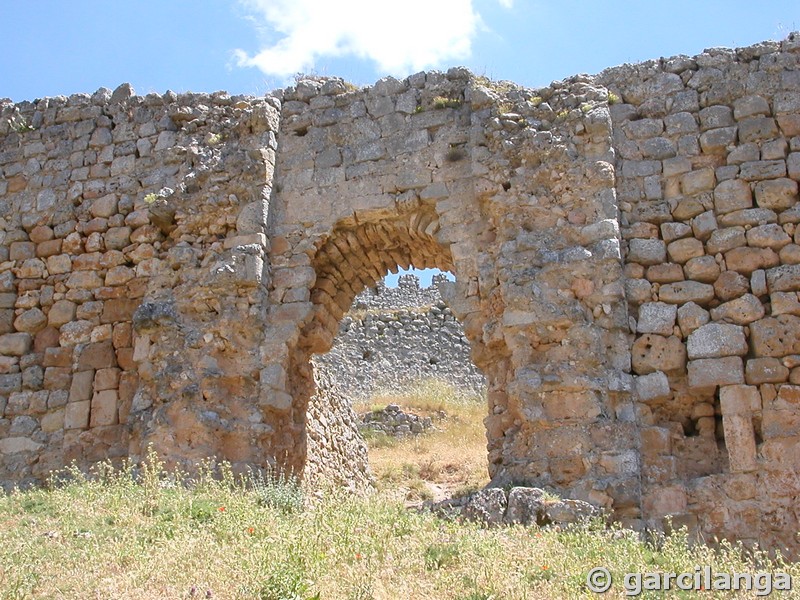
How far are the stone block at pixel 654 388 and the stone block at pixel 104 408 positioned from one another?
16.2 ft

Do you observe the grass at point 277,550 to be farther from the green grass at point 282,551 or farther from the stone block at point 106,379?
the stone block at point 106,379

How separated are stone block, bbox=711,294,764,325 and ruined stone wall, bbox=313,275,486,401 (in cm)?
1324

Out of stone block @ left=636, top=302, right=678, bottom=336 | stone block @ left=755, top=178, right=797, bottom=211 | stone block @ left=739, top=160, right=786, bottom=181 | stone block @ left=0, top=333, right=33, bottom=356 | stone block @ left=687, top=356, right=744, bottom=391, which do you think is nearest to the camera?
stone block @ left=687, top=356, right=744, bottom=391

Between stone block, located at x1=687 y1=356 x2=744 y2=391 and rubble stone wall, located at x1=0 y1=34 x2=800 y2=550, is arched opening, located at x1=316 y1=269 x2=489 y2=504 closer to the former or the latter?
rubble stone wall, located at x1=0 y1=34 x2=800 y2=550

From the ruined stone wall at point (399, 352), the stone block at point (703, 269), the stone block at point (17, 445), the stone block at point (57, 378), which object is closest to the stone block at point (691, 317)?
the stone block at point (703, 269)

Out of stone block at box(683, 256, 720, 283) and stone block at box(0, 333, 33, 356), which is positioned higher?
stone block at box(683, 256, 720, 283)

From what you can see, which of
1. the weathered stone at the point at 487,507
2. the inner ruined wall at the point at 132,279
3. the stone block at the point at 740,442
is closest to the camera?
the weathered stone at the point at 487,507

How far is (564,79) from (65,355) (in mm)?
5671

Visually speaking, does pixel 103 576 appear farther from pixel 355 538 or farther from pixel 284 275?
pixel 284 275

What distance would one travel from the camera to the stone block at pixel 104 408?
827 centimetres

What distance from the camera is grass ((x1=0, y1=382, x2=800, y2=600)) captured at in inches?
175

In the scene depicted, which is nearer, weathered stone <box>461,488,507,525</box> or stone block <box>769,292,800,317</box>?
weathered stone <box>461,488,507,525</box>

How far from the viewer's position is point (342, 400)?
10625mm

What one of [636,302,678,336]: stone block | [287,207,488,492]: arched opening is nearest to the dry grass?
[287,207,488,492]: arched opening
